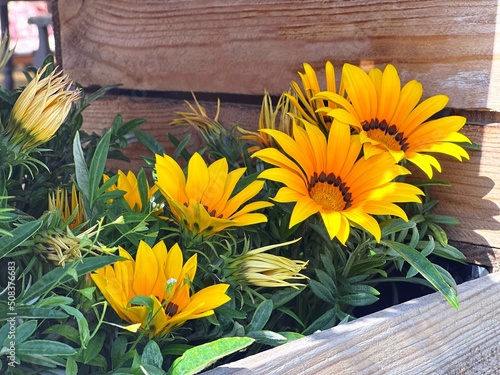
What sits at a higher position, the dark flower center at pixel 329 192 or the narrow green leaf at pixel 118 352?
the dark flower center at pixel 329 192

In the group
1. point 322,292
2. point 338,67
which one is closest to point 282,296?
point 322,292

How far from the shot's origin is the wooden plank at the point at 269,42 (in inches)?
31.3

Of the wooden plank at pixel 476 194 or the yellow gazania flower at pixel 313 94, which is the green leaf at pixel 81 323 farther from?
the wooden plank at pixel 476 194

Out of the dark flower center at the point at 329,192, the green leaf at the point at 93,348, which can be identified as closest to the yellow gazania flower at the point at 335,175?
the dark flower center at the point at 329,192

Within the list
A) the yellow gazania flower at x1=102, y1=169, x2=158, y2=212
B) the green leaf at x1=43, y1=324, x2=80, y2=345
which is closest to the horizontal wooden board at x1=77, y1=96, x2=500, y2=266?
the yellow gazania flower at x1=102, y1=169, x2=158, y2=212

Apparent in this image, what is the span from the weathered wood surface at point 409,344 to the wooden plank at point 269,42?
243mm

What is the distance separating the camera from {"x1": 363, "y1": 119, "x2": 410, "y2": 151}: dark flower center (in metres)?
0.76

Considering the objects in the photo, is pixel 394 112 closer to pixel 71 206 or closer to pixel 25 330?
pixel 71 206

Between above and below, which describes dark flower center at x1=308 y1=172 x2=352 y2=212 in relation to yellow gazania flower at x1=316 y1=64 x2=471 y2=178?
below

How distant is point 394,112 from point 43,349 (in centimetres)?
48

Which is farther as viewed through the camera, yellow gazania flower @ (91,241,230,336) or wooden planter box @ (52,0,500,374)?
wooden planter box @ (52,0,500,374)

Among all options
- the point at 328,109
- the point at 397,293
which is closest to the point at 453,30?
the point at 328,109

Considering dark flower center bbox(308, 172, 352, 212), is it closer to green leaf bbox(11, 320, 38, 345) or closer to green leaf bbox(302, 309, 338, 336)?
green leaf bbox(302, 309, 338, 336)

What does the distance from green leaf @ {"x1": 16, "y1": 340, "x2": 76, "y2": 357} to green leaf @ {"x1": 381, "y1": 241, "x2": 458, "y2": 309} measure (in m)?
0.34
